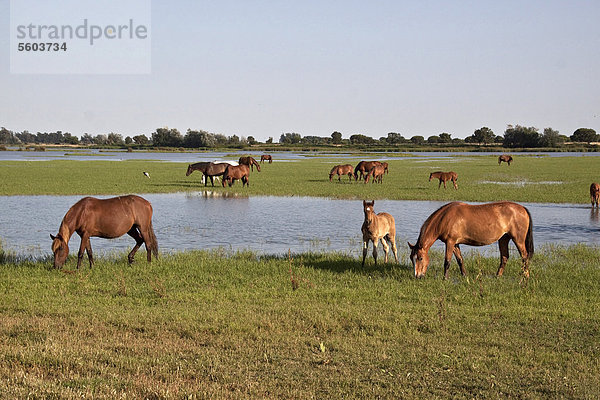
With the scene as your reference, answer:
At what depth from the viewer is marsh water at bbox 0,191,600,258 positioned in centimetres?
1647

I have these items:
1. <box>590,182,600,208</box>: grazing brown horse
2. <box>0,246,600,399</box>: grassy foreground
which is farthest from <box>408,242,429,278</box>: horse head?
<box>590,182,600,208</box>: grazing brown horse

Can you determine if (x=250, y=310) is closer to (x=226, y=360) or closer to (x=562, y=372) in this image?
(x=226, y=360)

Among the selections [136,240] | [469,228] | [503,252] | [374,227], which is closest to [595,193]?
[503,252]

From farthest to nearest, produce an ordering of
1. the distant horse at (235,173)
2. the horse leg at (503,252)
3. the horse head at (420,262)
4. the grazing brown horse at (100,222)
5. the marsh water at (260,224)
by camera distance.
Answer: the distant horse at (235,173)
the marsh water at (260,224)
the grazing brown horse at (100,222)
the horse leg at (503,252)
the horse head at (420,262)

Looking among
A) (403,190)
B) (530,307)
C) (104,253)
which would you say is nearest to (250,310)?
(530,307)

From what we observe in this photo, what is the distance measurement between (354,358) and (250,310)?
251 cm

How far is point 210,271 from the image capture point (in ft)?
40.4

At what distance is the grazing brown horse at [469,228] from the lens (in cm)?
1118

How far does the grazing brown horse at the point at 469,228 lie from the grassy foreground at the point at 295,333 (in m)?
0.49

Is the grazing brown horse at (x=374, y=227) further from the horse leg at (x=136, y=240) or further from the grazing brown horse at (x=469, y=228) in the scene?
the horse leg at (x=136, y=240)

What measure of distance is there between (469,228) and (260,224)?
408 inches

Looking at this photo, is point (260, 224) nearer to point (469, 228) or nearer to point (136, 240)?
point (136, 240)

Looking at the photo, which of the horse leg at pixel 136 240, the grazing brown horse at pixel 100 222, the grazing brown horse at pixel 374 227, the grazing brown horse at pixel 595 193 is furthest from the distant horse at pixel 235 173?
the grazing brown horse at pixel 374 227

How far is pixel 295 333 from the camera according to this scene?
7.91 meters
